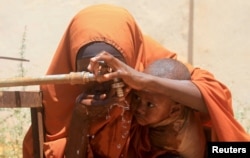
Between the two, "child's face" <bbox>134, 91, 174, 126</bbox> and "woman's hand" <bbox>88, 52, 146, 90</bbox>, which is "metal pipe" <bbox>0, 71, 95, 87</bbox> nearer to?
"woman's hand" <bbox>88, 52, 146, 90</bbox>

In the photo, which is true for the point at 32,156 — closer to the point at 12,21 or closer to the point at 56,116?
the point at 56,116

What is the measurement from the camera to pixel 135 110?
2363 mm

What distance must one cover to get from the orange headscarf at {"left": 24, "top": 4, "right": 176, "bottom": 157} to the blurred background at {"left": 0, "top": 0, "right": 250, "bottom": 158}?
6.63 ft

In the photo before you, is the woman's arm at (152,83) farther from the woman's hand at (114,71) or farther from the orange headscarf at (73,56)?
the orange headscarf at (73,56)

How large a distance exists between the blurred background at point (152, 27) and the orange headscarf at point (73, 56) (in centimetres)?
202

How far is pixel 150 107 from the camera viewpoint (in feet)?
7.61

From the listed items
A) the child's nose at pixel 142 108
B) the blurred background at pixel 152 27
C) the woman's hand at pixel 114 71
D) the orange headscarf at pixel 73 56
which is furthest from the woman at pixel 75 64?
the blurred background at pixel 152 27

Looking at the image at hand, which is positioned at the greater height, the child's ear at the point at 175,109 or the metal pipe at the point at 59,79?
the metal pipe at the point at 59,79

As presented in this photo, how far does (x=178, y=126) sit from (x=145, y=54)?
362 millimetres

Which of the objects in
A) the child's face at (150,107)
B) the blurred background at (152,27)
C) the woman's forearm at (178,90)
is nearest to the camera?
the woman's forearm at (178,90)

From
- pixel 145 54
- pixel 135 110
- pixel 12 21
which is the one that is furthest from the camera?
pixel 12 21

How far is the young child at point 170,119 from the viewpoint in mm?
2320

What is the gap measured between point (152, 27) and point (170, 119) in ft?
7.31

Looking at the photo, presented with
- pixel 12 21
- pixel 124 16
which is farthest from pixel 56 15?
pixel 124 16
